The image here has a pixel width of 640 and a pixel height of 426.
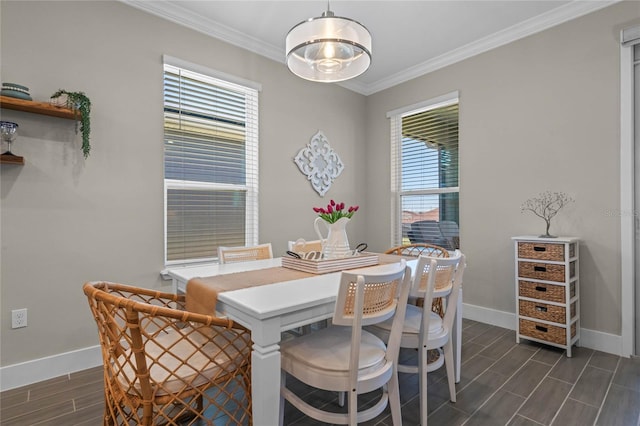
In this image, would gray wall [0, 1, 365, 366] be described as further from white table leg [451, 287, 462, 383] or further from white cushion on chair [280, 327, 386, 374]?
white table leg [451, 287, 462, 383]

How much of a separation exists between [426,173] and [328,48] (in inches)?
92.1

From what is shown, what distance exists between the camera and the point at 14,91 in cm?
204

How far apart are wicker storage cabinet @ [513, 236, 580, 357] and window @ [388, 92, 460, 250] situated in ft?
3.01

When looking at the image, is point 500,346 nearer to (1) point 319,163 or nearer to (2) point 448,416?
(2) point 448,416

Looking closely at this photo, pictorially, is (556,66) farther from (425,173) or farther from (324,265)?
(324,265)

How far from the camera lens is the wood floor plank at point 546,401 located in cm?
180

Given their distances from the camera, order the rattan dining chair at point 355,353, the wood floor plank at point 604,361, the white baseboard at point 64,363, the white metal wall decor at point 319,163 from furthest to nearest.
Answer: the white metal wall decor at point 319,163 → the wood floor plank at point 604,361 → the white baseboard at point 64,363 → the rattan dining chair at point 355,353

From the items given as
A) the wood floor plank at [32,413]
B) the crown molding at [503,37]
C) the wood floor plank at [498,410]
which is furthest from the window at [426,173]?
the wood floor plank at [32,413]

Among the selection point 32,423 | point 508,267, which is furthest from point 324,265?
point 508,267

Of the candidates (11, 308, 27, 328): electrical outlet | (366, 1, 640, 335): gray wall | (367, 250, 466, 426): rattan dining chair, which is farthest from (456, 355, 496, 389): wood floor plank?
(11, 308, 27, 328): electrical outlet

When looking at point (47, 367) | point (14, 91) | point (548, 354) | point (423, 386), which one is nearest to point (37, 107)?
point (14, 91)

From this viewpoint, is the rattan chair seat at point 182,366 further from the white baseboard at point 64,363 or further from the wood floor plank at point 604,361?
the wood floor plank at point 604,361

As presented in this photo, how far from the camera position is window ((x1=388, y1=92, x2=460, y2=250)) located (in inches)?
145

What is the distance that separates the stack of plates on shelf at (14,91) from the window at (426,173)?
11.7ft
